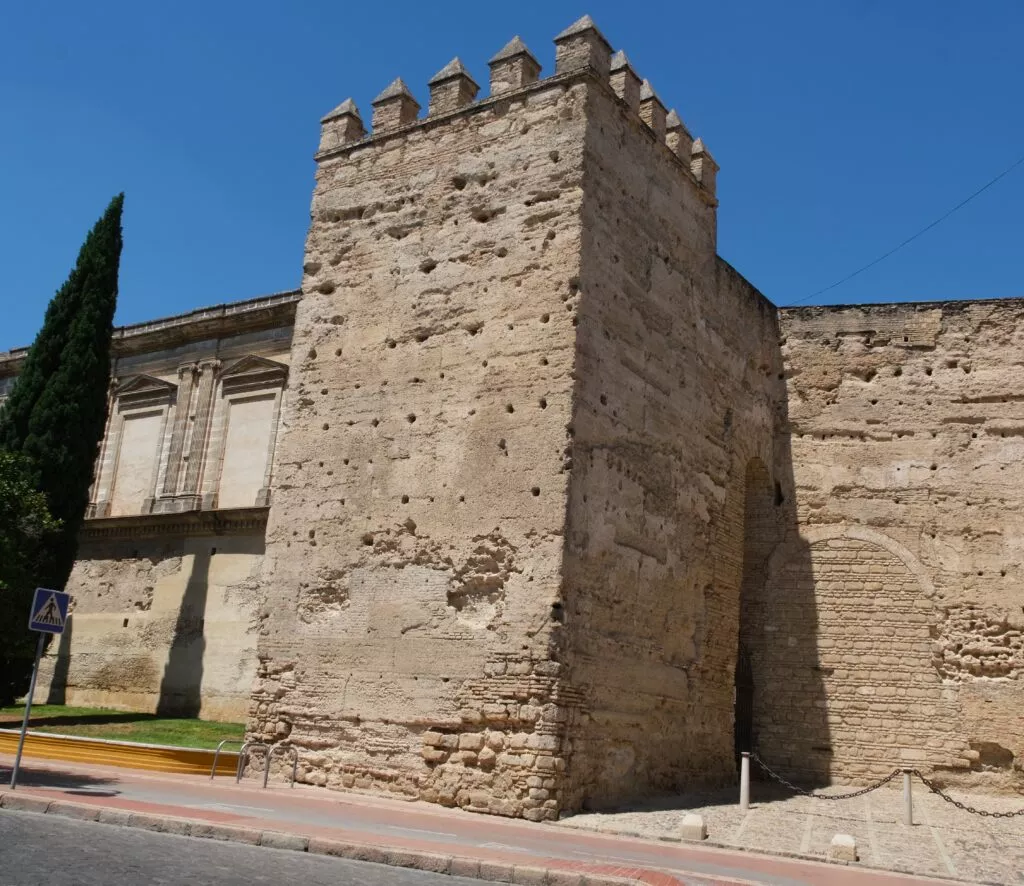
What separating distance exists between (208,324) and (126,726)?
317 inches

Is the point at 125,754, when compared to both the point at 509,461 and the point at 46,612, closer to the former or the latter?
the point at 46,612

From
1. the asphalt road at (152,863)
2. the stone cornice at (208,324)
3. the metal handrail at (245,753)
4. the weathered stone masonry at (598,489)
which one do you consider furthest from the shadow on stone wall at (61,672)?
the asphalt road at (152,863)

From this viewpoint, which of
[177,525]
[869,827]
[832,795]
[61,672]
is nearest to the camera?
[869,827]

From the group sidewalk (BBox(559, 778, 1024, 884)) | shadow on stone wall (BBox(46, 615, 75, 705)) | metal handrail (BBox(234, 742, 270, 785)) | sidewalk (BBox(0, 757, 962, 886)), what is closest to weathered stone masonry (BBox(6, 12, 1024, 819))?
metal handrail (BBox(234, 742, 270, 785))

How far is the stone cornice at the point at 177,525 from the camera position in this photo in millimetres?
17438

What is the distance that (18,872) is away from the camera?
4.89 metres

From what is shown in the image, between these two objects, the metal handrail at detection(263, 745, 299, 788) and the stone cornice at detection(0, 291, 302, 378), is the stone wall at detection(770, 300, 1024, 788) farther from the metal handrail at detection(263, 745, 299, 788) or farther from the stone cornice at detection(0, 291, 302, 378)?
the stone cornice at detection(0, 291, 302, 378)

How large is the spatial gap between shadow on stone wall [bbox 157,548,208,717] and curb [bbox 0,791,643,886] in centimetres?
999

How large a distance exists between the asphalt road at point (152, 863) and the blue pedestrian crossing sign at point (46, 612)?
6.43 feet

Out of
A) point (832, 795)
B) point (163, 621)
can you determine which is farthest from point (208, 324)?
point (832, 795)

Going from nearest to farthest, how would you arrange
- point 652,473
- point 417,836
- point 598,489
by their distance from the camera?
point 417,836
point 598,489
point 652,473

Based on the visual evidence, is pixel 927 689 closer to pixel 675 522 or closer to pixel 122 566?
pixel 675 522

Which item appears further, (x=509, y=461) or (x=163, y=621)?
(x=163, y=621)

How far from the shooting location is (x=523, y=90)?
10.7m
